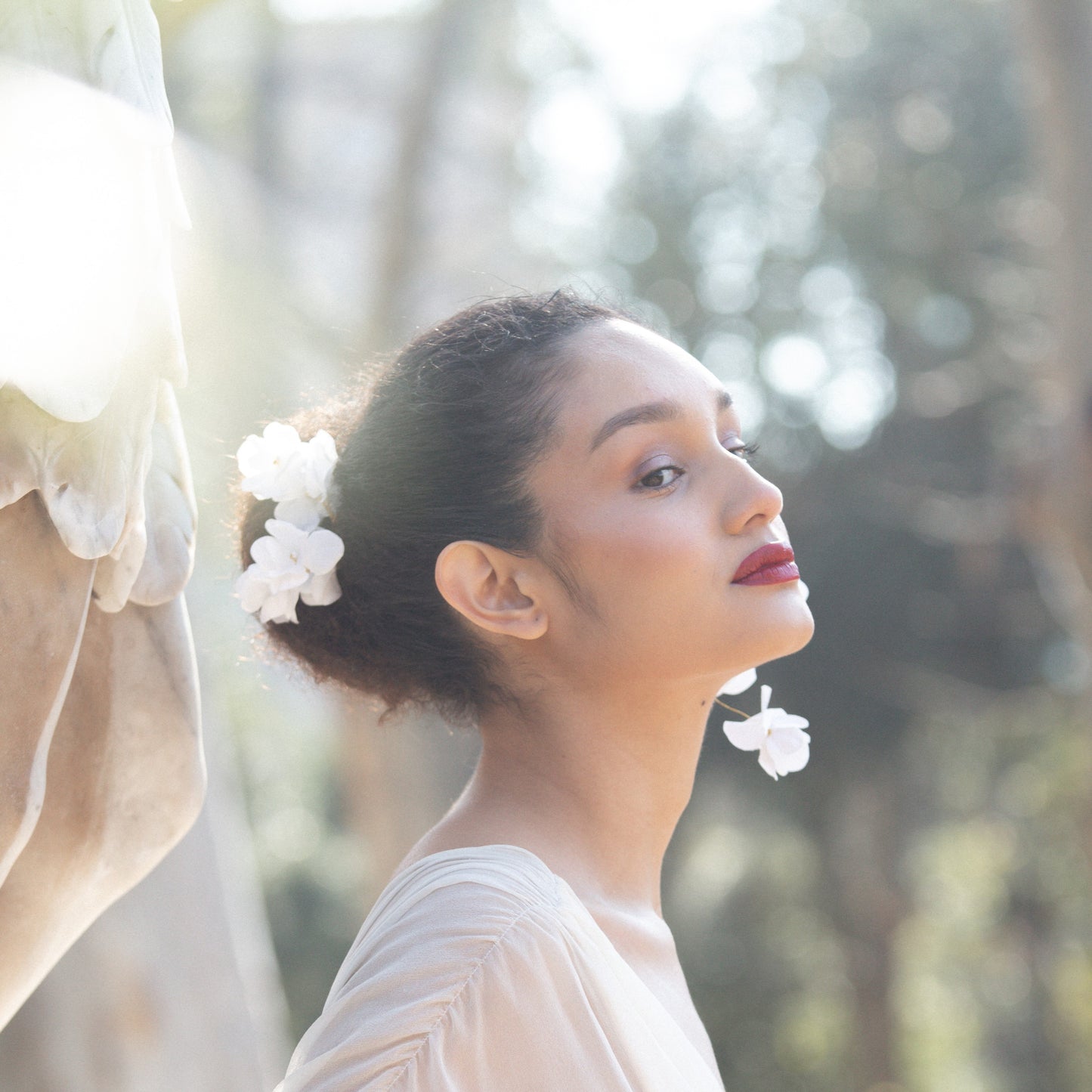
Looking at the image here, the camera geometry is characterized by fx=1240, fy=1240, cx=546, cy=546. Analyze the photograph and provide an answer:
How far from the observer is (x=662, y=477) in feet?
5.40

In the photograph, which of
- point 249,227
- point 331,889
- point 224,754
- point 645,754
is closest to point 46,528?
point 645,754

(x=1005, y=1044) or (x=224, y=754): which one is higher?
(x=224, y=754)

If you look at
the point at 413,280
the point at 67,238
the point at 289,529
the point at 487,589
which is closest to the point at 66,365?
the point at 67,238

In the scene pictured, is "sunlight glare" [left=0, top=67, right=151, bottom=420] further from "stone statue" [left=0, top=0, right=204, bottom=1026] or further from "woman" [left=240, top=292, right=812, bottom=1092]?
"woman" [left=240, top=292, right=812, bottom=1092]

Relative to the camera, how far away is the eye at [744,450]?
5.84 feet

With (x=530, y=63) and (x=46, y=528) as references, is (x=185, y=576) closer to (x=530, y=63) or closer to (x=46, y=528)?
(x=46, y=528)

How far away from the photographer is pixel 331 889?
37.6ft

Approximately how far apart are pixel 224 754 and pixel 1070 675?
6921 millimetres

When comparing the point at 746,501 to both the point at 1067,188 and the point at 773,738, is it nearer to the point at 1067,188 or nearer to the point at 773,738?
the point at 773,738

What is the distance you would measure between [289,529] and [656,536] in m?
0.51

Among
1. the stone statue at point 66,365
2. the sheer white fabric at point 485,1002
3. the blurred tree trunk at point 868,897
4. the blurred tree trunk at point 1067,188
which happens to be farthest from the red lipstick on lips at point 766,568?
the blurred tree trunk at point 868,897

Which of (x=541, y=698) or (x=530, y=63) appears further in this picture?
(x=530, y=63)

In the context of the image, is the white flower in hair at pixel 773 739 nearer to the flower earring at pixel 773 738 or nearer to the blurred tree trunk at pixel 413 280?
the flower earring at pixel 773 738

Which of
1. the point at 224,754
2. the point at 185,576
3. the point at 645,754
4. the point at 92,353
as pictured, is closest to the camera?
the point at 92,353
